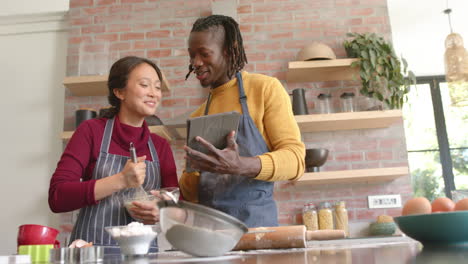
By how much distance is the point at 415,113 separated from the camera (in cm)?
582

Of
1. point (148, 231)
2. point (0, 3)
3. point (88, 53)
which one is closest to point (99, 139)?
point (148, 231)

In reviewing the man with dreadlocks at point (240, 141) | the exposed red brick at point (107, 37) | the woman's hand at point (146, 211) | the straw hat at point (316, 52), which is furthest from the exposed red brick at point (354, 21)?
the woman's hand at point (146, 211)

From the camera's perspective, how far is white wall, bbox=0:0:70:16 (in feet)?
14.1

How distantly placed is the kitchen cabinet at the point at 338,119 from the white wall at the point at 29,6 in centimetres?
248

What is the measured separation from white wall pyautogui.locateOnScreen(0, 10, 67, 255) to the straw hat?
6.34 feet

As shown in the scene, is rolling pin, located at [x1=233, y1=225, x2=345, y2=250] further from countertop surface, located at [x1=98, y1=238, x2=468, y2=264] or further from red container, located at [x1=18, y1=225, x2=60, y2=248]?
red container, located at [x1=18, y1=225, x2=60, y2=248]

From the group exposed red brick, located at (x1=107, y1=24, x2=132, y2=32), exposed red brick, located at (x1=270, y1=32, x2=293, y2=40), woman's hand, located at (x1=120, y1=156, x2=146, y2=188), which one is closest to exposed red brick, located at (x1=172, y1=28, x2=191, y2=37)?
exposed red brick, located at (x1=107, y1=24, x2=132, y2=32)

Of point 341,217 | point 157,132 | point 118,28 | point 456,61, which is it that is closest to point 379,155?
point 341,217

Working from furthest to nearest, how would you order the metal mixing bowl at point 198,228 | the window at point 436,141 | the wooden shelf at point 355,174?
1. the window at point 436,141
2. the wooden shelf at point 355,174
3. the metal mixing bowl at point 198,228

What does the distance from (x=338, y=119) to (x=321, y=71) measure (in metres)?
0.43

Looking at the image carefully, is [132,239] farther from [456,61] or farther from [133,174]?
[456,61]

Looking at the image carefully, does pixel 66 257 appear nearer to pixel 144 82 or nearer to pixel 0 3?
pixel 144 82

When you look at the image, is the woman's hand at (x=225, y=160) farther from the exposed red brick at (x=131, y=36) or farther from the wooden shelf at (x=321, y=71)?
the exposed red brick at (x=131, y=36)

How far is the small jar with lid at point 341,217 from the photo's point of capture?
308 centimetres
